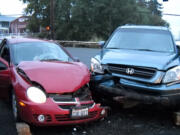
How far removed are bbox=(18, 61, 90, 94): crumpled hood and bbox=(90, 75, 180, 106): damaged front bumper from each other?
1.11 ft

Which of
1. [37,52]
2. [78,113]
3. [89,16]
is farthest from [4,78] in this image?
[89,16]

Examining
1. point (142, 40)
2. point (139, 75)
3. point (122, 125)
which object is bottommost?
point (122, 125)

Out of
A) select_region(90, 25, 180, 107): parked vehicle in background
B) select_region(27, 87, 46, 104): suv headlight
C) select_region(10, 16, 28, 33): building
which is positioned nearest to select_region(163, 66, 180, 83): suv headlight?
select_region(90, 25, 180, 107): parked vehicle in background

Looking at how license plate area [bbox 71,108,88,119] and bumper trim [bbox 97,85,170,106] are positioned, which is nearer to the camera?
license plate area [bbox 71,108,88,119]

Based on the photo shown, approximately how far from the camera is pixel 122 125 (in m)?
4.54

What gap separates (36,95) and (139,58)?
1999mm

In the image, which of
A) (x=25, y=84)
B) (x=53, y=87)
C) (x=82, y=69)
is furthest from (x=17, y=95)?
(x=82, y=69)

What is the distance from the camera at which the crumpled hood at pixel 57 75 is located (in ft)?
13.0

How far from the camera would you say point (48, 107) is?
374cm

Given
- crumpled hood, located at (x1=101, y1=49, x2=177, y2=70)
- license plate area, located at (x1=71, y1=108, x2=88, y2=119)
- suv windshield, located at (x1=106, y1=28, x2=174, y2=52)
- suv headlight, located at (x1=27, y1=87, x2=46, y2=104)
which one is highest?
suv windshield, located at (x1=106, y1=28, x2=174, y2=52)

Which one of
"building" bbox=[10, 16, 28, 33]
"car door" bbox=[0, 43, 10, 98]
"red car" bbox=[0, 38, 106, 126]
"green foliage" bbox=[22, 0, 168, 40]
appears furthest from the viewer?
"building" bbox=[10, 16, 28, 33]

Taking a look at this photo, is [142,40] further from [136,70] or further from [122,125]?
[122,125]

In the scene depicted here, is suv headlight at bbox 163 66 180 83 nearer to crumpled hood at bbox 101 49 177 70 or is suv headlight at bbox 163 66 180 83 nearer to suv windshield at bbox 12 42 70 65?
crumpled hood at bbox 101 49 177 70

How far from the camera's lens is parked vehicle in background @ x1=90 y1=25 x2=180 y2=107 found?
4207mm
